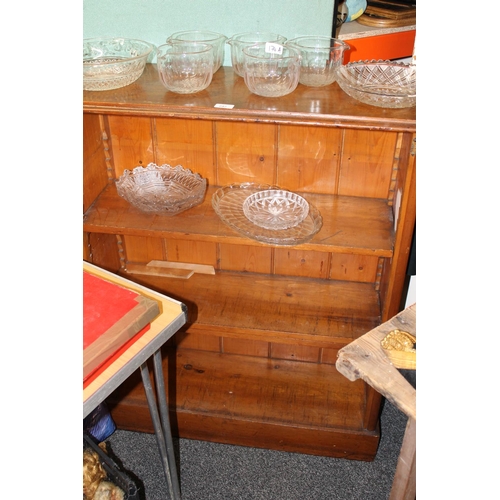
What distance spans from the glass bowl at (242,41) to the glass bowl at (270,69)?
0.06 ft

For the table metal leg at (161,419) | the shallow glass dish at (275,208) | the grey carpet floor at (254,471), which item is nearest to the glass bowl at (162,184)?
the shallow glass dish at (275,208)

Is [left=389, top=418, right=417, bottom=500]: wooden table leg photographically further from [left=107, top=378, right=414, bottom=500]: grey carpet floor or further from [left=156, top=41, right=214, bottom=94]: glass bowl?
[left=156, top=41, right=214, bottom=94]: glass bowl

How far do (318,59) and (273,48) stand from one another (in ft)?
0.40

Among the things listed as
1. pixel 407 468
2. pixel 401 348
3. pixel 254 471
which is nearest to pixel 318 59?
pixel 401 348

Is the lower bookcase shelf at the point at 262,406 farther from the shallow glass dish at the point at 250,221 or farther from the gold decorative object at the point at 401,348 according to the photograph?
the gold decorative object at the point at 401,348

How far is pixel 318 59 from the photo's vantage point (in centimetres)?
141

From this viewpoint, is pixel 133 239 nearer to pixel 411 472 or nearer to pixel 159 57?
pixel 159 57

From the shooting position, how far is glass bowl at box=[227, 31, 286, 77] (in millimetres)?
1368

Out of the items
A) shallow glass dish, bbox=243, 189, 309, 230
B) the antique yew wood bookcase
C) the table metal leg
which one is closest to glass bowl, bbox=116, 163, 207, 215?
the antique yew wood bookcase

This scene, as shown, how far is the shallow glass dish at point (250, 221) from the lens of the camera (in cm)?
149

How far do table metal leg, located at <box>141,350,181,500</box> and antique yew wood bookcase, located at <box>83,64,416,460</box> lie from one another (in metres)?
0.37
